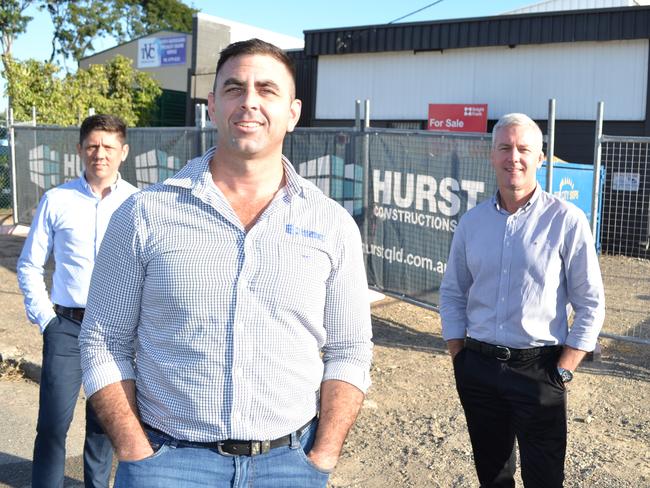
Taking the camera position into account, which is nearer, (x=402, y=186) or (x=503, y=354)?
(x=503, y=354)

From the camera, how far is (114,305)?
2088mm

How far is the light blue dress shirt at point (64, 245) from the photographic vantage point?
3965 mm

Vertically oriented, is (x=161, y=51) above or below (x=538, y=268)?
above

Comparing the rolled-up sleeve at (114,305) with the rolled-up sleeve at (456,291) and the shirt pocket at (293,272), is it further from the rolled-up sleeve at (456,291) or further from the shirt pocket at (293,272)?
the rolled-up sleeve at (456,291)

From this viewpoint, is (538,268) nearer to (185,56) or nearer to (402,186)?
(402,186)

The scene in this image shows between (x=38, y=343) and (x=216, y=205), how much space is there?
19.9ft

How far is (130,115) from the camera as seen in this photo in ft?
85.1

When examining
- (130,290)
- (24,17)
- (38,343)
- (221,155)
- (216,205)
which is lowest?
(38,343)

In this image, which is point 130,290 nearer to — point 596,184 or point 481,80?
point 596,184

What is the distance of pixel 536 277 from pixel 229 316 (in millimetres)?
1865

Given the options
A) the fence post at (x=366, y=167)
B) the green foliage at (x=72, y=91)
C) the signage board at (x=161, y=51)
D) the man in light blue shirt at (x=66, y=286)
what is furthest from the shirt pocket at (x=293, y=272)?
the signage board at (x=161, y=51)

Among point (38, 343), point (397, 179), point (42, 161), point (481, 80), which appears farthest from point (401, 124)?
point (38, 343)

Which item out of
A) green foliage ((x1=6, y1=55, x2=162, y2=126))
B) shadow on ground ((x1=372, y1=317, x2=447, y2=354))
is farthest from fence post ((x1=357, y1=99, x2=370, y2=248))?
green foliage ((x1=6, y1=55, x2=162, y2=126))

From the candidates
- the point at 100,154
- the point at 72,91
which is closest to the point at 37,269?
the point at 100,154
